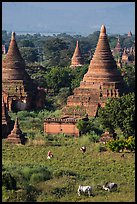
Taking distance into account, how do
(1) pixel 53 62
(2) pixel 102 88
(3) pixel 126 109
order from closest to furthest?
(3) pixel 126 109 → (2) pixel 102 88 → (1) pixel 53 62

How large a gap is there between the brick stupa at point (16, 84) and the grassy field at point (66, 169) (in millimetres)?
7529

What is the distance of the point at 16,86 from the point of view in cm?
3394

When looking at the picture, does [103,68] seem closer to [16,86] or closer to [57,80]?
[16,86]

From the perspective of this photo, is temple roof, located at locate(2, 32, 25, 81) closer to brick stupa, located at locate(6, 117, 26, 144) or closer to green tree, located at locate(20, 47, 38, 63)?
brick stupa, located at locate(6, 117, 26, 144)

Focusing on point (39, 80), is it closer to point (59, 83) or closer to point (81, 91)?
point (59, 83)

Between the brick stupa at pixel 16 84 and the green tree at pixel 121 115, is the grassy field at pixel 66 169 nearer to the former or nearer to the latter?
the green tree at pixel 121 115

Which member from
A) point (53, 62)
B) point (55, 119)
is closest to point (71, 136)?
point (55, 119)

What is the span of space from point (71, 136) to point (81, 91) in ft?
18.4

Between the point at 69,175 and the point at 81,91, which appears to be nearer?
the point at 69,175

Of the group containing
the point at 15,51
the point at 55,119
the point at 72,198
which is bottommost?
the point at 72,198

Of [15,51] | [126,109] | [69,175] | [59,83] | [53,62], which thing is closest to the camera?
[69,175]

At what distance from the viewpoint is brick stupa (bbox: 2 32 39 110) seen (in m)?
33.6

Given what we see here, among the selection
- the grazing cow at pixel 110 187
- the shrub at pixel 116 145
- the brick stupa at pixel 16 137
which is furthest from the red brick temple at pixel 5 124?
the grazing cow at pixel 110 187

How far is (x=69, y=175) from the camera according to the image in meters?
19.2
